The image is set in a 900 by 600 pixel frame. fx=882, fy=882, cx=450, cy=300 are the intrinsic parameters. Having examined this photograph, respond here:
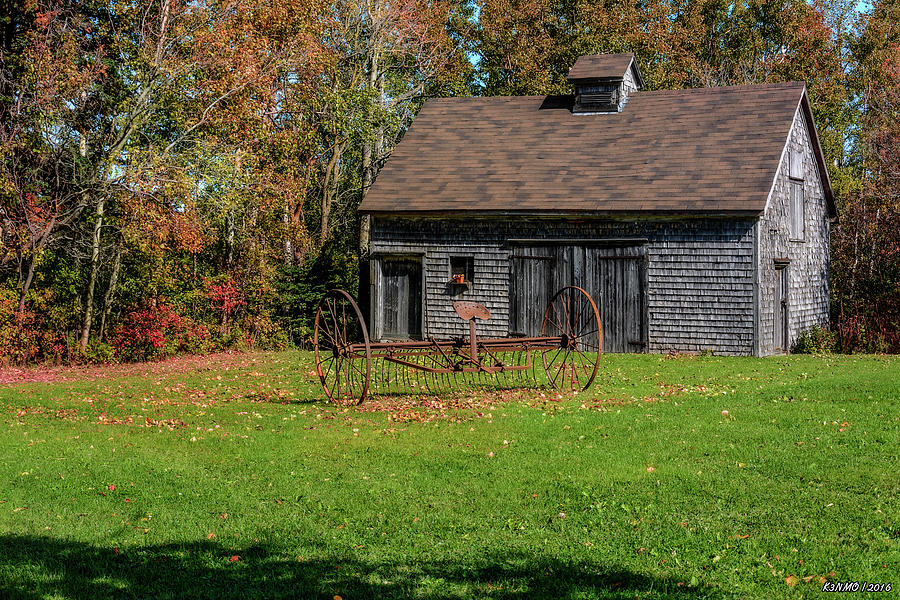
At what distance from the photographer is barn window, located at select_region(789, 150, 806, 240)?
23797mm

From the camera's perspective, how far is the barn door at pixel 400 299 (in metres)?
24.2

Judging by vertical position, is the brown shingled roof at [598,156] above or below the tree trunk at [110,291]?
above

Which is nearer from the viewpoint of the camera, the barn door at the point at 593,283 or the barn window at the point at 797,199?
the barn door at the point at 593,283

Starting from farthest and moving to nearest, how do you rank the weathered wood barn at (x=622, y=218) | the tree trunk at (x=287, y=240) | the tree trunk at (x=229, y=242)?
the tree trunk at (x=287, y=240) → the tree trunk at (x=229, y=242) → the weathered wood barn at (x=622, y=218)

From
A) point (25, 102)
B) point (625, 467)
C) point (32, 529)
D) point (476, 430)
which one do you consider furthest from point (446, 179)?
point (32, 529)

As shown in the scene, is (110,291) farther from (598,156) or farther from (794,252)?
(794,252)

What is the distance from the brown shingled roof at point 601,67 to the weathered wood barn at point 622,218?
65 mm

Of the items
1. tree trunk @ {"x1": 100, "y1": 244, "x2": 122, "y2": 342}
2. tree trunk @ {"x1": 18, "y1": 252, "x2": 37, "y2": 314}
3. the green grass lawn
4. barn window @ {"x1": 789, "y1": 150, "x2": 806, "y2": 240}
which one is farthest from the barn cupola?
tree trunk @ {"x1": 18, "y1": 252, "x2": 37, "y2": 314}

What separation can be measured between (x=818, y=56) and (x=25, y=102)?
102ft

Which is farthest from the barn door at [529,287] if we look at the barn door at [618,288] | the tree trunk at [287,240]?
the tree trunk at [287,240]

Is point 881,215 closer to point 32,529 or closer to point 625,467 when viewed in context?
point 625,467

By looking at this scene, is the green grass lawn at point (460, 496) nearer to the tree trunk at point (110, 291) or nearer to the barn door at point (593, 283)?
the barn door at point (593, 283)

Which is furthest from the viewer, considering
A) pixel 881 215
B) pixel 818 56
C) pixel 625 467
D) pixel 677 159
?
pixel 818 56

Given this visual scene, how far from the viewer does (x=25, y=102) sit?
21.2 metres
